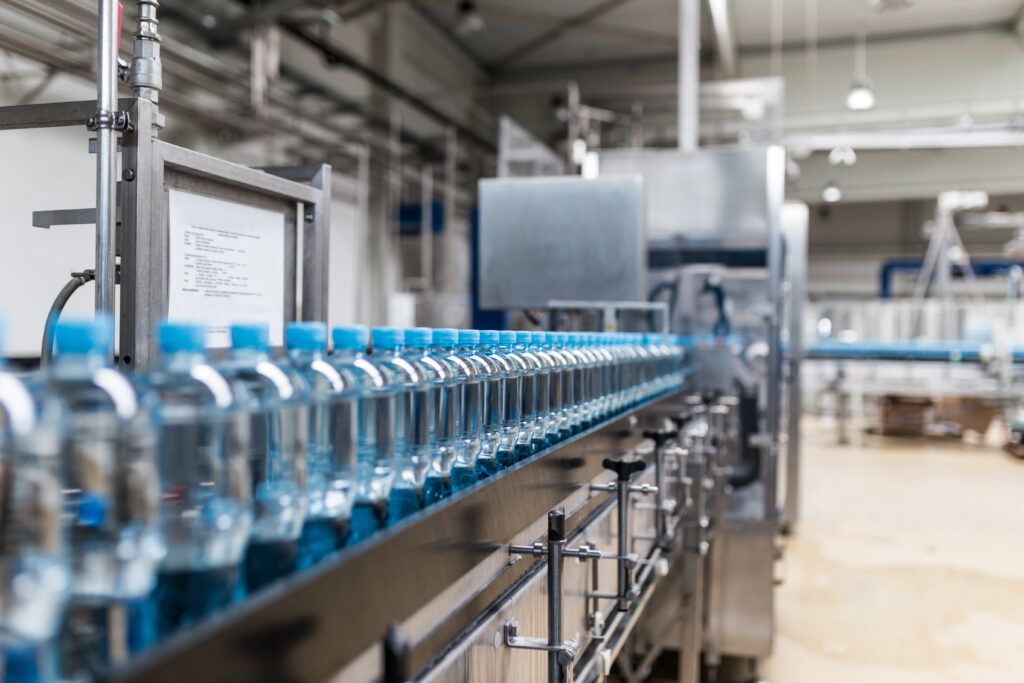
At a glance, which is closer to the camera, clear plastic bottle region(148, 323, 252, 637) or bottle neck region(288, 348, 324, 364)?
clear plastic bottle region(148, 323, 252, 637)

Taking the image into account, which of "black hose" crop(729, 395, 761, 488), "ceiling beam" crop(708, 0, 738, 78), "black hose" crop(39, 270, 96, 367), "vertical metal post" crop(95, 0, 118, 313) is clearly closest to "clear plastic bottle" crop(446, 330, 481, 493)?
"vertical metal post" crop(95, 0, 118, 313)

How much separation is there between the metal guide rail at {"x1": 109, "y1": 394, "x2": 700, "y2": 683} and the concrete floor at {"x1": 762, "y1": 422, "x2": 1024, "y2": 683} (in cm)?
207


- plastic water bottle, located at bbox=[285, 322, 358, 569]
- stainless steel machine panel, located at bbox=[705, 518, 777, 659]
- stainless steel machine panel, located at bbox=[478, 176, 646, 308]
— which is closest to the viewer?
plastic water bottle, located at bbox=[285, 322, 358, 569]

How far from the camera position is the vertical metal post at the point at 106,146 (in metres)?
1.44

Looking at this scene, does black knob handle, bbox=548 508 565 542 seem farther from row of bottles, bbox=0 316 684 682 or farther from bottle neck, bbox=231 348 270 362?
bottle neck, bbox=231 348 270 362

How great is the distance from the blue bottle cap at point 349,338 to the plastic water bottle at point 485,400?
0.94 feet

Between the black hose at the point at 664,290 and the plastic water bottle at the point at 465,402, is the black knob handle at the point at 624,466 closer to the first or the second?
the plastic water bottle at the point at 465,402

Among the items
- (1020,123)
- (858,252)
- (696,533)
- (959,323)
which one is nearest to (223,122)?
(696,533)

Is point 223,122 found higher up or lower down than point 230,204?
higher up

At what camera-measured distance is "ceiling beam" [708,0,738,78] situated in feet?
24.4

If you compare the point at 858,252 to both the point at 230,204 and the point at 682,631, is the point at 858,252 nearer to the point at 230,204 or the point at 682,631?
the point at 682,631

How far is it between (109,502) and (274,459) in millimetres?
265

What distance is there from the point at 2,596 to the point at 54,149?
1.59 m

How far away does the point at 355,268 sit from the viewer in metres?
8.12
